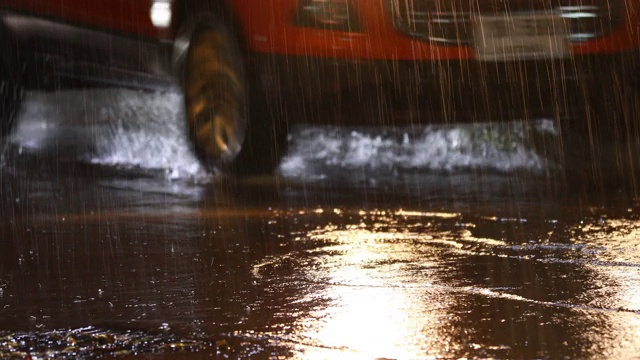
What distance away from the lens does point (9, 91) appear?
28.7ft

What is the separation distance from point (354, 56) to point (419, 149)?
196cm

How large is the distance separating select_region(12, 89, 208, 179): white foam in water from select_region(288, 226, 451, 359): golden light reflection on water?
2959 millimetres

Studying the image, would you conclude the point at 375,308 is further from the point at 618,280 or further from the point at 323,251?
the point at 323,251

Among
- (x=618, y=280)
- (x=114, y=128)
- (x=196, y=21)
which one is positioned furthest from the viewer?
(x=114, y=128)

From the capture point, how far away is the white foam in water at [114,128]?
26.4 ft

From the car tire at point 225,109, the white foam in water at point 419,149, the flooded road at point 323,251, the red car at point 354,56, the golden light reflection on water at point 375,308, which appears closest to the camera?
the golden light reflection on water at point 375,308

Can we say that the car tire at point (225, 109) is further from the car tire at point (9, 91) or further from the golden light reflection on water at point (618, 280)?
the golden light reflection on water at point (618, 280)

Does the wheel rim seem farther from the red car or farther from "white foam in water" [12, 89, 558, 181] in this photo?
"white foam in water" [12, 89, 558, 181]

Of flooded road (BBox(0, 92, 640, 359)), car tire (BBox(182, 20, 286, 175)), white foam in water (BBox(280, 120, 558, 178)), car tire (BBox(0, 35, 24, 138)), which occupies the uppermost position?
car tire (BBox(0, 35, 24, 138))

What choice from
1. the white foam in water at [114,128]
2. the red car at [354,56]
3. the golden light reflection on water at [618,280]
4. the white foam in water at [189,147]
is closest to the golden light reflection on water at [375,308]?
the golden light reflection on water at [618,280]

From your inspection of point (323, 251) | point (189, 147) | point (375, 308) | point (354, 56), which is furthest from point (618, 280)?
point (189, 147)

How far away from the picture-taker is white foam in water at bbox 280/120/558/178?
7.62 metres

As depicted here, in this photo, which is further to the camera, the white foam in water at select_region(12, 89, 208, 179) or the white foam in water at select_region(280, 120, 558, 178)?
the white foam in water at select_region(12, 89, 208, 179)

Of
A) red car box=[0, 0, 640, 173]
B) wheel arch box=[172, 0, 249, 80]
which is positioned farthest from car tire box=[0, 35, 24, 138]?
wheel arch box=[172, 0, 249, 80]
